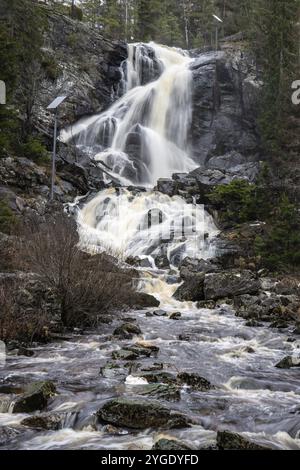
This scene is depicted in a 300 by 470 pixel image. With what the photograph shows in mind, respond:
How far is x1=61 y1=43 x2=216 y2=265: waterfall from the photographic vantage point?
24422mm

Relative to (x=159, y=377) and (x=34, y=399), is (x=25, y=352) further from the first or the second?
(x=159, y=377)

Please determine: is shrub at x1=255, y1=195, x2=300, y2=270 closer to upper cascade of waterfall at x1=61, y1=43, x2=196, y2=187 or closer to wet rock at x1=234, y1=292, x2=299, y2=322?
wet rock at x1=234, y1=292, x2=299, y2=322

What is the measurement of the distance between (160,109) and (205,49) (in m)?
16.5

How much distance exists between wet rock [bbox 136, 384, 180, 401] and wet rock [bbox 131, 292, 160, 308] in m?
7.82

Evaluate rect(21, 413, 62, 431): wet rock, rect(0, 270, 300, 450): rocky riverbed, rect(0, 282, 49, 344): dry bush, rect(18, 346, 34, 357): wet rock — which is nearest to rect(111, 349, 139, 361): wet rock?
rect(0, 270, 300, 450): rocky riverbed

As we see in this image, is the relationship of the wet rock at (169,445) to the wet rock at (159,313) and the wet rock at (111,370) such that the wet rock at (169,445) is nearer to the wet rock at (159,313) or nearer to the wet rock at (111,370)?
the wet rock at (111,370)

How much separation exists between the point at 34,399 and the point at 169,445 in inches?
98.1

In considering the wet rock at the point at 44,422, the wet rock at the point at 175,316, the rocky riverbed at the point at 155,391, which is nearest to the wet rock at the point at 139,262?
the wet rock at the point at 175,316

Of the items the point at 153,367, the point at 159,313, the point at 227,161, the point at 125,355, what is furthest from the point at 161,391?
the point at 227,161

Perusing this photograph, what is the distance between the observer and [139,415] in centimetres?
707

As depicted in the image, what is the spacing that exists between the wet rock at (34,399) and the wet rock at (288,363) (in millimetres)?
4675

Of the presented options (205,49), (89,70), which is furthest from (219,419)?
(205,49)

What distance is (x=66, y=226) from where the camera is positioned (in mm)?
15000
